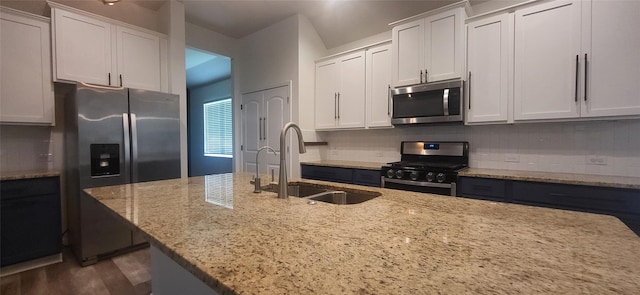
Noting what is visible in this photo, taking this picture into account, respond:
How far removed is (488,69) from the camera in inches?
101

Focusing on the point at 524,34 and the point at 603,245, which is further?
the point at 524,34

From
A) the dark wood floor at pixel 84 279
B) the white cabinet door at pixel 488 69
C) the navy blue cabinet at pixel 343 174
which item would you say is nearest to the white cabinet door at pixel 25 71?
the dark wood floor at pixel 84 279

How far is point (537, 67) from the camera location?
7.68ft

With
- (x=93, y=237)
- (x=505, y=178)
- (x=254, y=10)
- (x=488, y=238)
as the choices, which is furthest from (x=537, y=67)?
(x=93, y=237)

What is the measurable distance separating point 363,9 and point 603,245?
3.35 meters

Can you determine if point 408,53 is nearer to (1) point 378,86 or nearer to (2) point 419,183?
(1) point 378,86

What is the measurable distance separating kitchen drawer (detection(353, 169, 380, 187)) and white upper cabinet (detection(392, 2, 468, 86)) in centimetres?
104

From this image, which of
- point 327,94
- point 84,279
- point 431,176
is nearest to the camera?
point 84,279

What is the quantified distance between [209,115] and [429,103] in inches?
197

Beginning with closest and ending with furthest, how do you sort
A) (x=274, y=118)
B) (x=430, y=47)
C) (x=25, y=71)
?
(x=25, y=71)
(x=430, y=47)
(x=274, y=118)

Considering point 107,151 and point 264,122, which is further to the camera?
point 264,122

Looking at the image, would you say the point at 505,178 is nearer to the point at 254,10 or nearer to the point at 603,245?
the point at 603,245

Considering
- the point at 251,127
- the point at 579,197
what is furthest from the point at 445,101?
the point at 251,127

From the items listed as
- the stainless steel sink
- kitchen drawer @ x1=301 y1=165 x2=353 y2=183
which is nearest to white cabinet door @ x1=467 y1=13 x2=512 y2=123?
kitchen drawer @ x1=301 y1=165 x2=353 y2=183
